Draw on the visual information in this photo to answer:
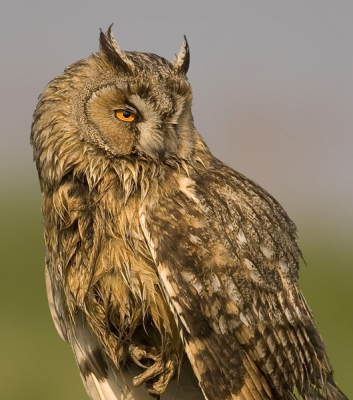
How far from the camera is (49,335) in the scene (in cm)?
837

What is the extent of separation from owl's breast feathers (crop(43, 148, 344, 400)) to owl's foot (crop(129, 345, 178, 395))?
2.4 inches

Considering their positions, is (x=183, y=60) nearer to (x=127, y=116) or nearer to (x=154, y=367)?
(x=127, y=116)

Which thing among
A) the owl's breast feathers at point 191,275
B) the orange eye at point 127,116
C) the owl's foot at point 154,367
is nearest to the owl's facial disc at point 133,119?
the orange eye at point 127,116

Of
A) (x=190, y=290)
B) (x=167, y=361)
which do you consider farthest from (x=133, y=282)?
(x=167, y=361)

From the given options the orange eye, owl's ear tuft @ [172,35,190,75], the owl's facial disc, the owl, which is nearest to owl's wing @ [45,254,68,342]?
the owl

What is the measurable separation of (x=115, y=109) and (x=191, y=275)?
0.92 m

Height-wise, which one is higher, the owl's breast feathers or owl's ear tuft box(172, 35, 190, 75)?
owl's ear tuft box(172, 35, 190, 75)

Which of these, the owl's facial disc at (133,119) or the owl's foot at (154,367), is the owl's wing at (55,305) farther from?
the owl's facial disc at (133,119)

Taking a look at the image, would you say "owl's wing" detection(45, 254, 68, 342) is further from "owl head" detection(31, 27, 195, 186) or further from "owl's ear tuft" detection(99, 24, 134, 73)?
"owl's ear tuft" detection(99, 24, 134, 73)

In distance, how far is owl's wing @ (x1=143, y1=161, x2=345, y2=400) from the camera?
3711 millimetres

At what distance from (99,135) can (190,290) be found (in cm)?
92

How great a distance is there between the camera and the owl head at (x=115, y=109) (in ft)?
12.6

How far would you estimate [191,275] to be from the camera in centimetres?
371

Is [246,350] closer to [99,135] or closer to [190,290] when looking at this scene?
[190,290]
